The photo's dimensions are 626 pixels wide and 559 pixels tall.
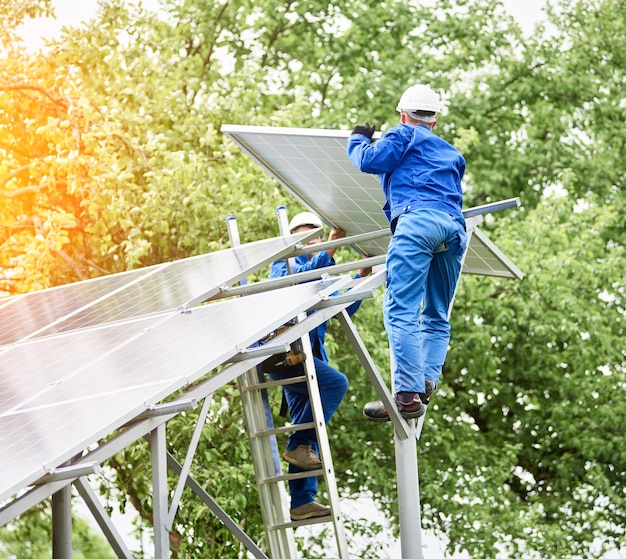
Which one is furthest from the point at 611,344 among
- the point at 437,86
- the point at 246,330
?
the point at 246,330

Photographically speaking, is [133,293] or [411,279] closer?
[411,279]

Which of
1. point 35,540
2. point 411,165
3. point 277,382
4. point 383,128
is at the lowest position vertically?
point 277,382

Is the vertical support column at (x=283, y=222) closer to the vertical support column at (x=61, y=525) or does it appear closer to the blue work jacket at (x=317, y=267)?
the blue work jacket at (x=317, y=267)

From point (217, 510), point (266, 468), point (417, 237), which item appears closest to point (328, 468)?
point (266, 468)

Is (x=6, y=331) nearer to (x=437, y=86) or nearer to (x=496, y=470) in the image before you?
(x=496, y=470)

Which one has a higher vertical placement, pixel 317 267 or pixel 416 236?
pixel 317 267

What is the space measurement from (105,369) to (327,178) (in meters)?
2.96

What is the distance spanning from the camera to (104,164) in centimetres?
1354

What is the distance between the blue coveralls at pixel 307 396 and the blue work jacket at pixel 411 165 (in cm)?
177

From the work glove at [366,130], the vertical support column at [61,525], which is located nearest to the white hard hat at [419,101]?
the work glove at [366,130]

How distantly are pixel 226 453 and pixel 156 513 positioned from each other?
22.9ft

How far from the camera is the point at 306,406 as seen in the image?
822cm

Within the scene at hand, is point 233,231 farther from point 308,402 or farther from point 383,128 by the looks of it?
point 383,128

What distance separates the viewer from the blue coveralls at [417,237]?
652 cm
